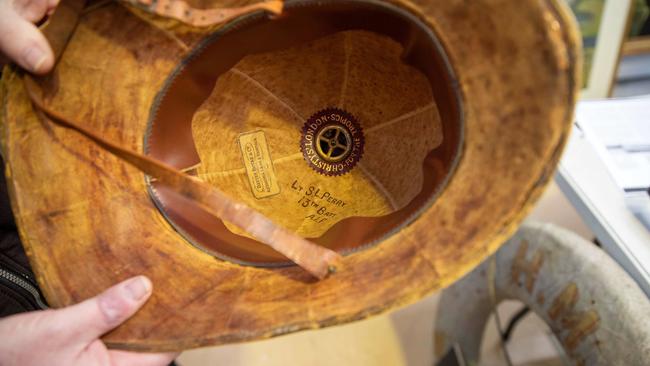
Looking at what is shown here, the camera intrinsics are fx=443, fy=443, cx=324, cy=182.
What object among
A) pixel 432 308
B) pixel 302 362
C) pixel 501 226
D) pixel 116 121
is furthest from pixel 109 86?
pixel 432 308

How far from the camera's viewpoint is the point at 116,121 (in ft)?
2.07

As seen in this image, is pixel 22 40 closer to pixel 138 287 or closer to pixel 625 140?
pixel 138 287

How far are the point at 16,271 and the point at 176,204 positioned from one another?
0.97ft

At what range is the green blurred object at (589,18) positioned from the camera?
155 cm

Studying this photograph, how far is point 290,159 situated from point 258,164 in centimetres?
6

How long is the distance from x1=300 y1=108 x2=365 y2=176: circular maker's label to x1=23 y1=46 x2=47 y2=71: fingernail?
0.41 metres

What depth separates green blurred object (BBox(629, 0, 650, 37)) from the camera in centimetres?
155

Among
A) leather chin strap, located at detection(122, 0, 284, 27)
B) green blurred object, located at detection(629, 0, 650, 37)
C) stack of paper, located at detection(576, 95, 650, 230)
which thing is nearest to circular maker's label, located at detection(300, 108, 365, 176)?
leather chin strap, located at detection(122, 0, 284, 27)

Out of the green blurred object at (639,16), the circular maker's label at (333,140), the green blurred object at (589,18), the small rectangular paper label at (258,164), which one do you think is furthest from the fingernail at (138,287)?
the green blurred object at (639,16)

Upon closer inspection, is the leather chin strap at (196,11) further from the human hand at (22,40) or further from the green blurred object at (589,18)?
the green blurred object at (589,18)

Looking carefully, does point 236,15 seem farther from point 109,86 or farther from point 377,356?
point 377,356

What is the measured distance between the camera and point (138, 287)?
546 mm

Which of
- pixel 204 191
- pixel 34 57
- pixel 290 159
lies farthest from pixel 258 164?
pixel 34 57

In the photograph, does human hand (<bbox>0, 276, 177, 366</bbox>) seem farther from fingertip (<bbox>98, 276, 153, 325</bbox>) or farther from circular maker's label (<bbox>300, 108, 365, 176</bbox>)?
circular maker's label (<bbox>300, 108, 365, 176</bbox>)
